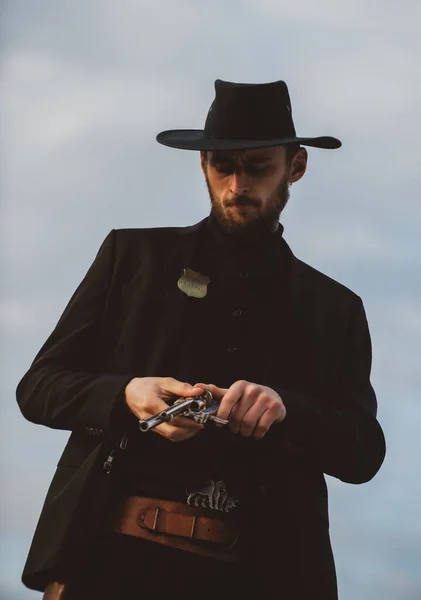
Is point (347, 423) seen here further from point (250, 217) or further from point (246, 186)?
point (246, 186)

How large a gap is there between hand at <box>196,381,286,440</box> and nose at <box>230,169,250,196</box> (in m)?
1.05

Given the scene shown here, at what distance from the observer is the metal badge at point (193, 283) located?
5402 mm

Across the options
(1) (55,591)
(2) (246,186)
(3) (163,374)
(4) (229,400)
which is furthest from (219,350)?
(1) (55,591)

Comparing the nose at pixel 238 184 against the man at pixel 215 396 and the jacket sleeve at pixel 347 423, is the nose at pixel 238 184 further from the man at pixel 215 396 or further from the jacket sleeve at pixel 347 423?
the jacket sleeve at pixel 347 423

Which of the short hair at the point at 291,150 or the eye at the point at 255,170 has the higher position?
the short hair at the point at 291,150

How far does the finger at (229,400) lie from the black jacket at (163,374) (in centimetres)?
40

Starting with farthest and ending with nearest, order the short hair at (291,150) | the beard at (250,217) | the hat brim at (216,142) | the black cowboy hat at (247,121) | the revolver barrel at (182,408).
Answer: the short hair at (291,150)
the black cowboy hat at (247,121)
the beard at (250,217)
the hat brim at (216,142)
the revolver barrel at (182,408)

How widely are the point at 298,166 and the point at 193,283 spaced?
0.91m

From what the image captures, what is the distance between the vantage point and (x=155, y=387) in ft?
15.7

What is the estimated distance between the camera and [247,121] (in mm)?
5578

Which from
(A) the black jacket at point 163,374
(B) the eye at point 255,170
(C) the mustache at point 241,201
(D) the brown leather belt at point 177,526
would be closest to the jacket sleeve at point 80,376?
(A) the black jacket at point 163,374

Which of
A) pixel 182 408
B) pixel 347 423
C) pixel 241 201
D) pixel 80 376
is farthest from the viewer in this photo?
pixel 241 201

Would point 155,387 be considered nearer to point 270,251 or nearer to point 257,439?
point 257,439

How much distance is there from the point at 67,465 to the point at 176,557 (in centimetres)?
66
